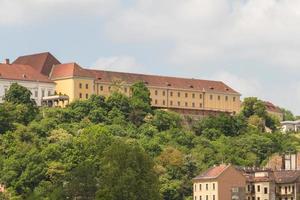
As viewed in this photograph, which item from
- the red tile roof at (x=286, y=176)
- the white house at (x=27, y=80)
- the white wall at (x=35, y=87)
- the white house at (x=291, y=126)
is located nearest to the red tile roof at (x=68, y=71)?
the white house at (x=27, y=80)

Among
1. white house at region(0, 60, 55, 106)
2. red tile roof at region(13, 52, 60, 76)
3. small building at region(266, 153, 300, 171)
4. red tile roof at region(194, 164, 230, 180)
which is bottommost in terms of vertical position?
red tile roof at region(194, 164, 230, 180)

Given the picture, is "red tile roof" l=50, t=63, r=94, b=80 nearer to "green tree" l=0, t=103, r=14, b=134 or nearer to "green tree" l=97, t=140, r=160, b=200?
"green tree" l=0, t=103, r=14, b=134

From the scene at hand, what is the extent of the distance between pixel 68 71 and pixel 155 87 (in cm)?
1287

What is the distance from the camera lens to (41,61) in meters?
143

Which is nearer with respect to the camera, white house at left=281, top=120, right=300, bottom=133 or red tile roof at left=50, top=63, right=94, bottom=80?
red tile roof at left=50, top=63, right=94, bottom=80

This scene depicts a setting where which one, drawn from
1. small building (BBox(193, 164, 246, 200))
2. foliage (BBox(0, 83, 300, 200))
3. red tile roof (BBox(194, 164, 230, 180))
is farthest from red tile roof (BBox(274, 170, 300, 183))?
foliage (BBox(0, 83, 300, 200))

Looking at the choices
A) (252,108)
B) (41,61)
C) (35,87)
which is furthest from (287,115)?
(35,87)

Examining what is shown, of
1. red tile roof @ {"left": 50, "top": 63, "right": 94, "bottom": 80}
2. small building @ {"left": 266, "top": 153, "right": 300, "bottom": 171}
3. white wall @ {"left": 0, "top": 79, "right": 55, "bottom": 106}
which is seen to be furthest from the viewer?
red tile roof @ {"left": 50, "top": 63, "right": 94, "bottom": 80}

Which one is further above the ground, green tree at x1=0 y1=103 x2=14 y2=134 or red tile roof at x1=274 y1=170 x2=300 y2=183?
green tree at x1=0 y1=103 x2=14 y2=134

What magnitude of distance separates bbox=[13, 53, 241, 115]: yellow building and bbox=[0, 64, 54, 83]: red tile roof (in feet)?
6.70

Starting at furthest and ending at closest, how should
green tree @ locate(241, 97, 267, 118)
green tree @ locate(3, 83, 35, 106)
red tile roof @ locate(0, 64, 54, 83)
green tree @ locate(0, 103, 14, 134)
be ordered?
green tree @ locate(241, 97, 267, 118) → red tile roof @ locate(0, 64, 54, 83) → green tree @ locate(3, 83, 35, 106) → green tree @ locate(0, 103, 14, 134)

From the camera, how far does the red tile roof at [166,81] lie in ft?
465

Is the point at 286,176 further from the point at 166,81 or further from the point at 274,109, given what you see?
the point at 274,109

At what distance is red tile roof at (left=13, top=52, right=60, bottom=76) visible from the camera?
141 metres
